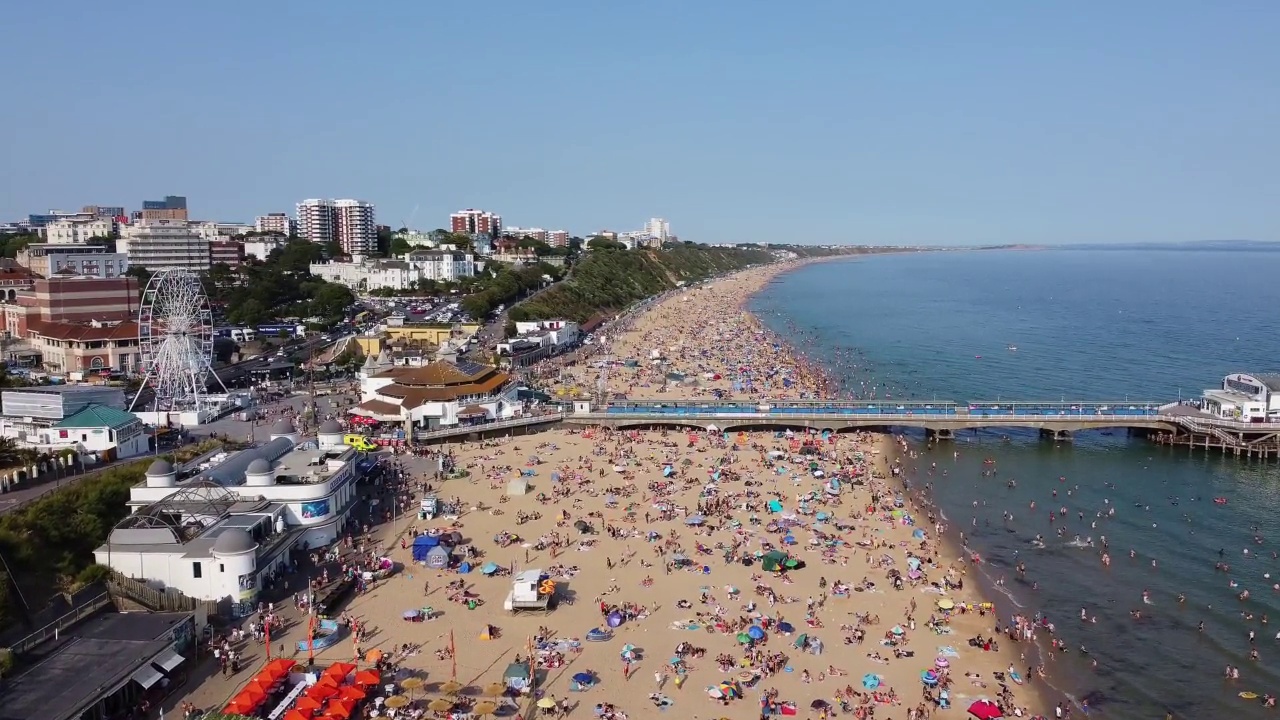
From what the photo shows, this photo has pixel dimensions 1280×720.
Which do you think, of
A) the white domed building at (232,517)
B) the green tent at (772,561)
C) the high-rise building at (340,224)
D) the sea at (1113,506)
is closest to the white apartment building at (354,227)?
the high-rise building at (340,224)

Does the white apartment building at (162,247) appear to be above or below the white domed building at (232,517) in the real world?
above

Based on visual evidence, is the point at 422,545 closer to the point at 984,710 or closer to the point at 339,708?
the point at 339,708

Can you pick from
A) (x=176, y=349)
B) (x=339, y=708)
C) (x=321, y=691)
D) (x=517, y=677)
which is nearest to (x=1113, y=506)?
(x=517, y=677)

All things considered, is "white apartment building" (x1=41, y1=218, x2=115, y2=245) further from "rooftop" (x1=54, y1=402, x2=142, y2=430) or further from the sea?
the sea

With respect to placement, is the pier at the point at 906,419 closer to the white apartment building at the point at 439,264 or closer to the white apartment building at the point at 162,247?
the white apartment building at the point at 162,247

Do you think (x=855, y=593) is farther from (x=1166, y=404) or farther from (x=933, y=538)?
(x=1166, y=404)

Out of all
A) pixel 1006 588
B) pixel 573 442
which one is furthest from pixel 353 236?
pixel 1006 588

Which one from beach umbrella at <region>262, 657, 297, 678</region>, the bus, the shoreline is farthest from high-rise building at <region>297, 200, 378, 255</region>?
beach umbrella at <region>262, 657, 297, 678</region>
